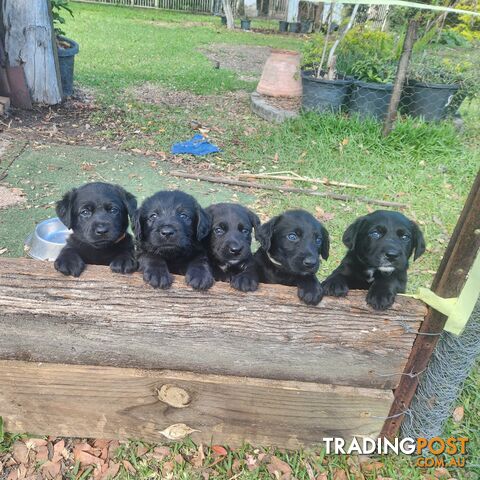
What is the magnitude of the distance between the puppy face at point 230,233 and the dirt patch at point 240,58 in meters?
10.7

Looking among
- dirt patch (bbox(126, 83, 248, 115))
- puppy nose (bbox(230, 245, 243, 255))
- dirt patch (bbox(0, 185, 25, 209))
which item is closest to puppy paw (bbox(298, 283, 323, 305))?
puppy nose (bbox(230, 245, 243, 255))

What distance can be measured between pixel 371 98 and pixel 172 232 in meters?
6.63

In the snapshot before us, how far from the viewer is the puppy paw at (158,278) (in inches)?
86.4

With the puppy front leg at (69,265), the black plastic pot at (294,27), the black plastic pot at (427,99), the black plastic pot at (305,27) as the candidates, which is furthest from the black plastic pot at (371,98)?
the black plastic pot at (305,27)

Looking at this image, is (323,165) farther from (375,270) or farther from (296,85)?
(375,270)

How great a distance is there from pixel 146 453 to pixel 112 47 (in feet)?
49.6

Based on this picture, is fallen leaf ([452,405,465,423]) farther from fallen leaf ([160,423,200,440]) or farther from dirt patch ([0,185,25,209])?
dirt patch ([0,185,25,209])

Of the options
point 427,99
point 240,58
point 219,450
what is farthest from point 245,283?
point 240,58

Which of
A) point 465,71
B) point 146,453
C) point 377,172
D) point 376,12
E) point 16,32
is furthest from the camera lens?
point 376,12

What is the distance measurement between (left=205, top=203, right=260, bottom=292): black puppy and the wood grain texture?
707 mm

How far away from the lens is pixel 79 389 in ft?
8.14

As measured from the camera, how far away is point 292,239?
9.16 ft

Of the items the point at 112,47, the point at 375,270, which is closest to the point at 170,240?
the point at 375,270

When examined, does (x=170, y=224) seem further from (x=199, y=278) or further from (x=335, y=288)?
(x=335, y=288)
